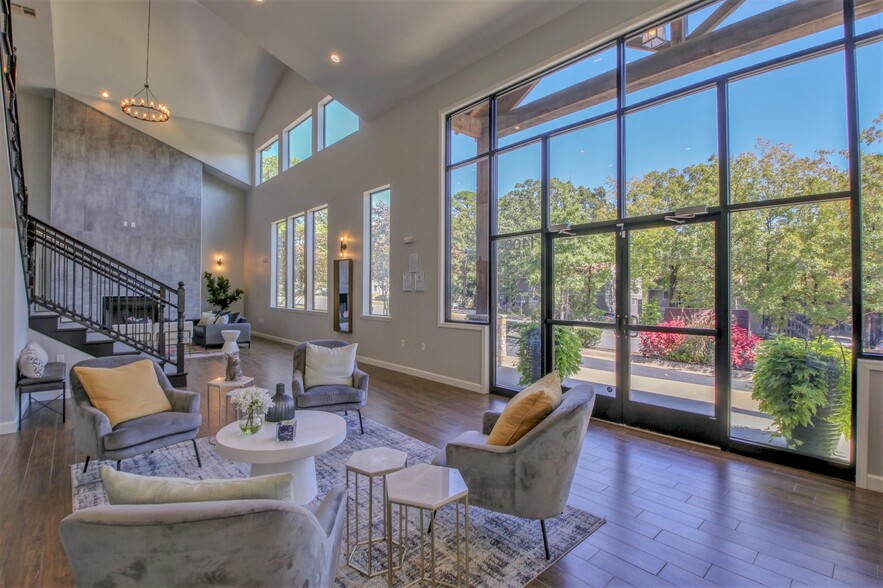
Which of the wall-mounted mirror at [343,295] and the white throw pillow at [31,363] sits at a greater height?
the wall-mounted mirror at [343,295]

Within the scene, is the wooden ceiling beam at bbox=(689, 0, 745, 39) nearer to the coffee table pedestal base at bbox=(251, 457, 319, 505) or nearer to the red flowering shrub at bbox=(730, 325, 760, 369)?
the red flowering shrub at bbox=(730, 325, 760, 369)

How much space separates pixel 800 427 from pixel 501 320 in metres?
3.20

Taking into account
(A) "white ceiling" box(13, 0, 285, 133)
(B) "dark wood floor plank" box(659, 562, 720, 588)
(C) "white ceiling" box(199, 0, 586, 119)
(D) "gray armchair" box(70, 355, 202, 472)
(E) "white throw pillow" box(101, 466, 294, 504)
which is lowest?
(B) "dark wood floor plank" box(659, 562, 720, 588)

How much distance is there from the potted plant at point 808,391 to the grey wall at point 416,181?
122 inches

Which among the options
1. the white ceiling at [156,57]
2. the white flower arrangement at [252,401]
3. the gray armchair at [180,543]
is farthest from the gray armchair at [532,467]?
the white ceiling at [156,57]

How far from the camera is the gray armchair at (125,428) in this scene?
2916 millimetres

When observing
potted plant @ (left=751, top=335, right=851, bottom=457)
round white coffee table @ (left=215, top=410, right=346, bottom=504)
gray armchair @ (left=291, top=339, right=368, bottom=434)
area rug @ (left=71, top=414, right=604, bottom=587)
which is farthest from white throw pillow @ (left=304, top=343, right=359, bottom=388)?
potted plant @ (left=751, top=335, right=851, bottom=457)

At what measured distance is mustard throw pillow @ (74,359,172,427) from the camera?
3.13 metres

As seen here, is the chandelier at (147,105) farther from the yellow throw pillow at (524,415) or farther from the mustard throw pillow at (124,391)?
the yellow throw pillow at (524,415)

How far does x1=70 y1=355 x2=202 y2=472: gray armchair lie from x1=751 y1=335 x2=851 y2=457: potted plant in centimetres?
469

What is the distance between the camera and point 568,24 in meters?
4.79

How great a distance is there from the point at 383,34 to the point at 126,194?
8347mm

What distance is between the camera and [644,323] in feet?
14.3

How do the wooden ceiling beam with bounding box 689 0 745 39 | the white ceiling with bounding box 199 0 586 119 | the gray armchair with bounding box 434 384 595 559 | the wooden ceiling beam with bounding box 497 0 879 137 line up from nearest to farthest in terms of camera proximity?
the gray armchair with bounding box 434 384 595 559
the wooden ceiling beam with bounding box 497 0 879 137
the wooden ceiling beam with bounding box 689 0 745 39
the white ceiling with bounding box 199 0 586 119
